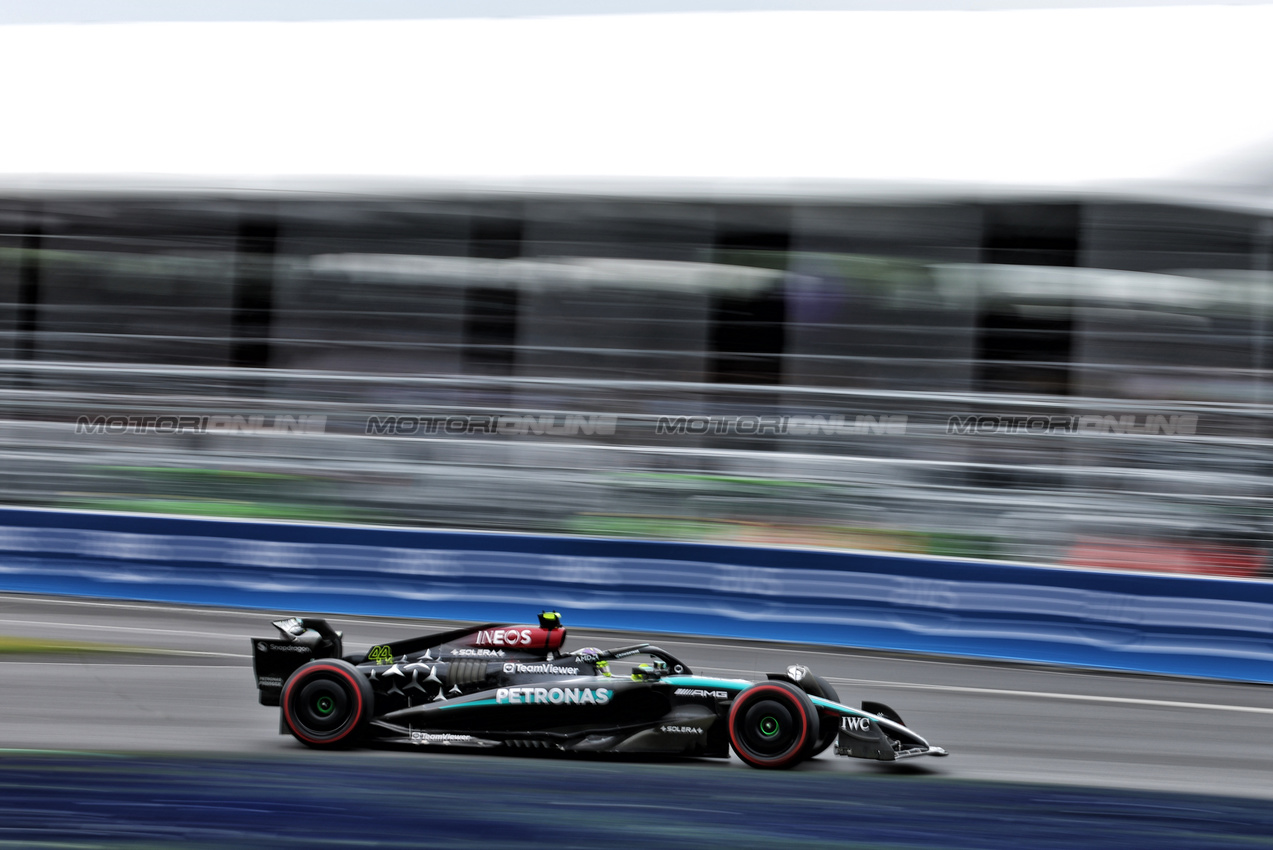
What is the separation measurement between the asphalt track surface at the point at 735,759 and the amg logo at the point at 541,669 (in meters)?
0.37

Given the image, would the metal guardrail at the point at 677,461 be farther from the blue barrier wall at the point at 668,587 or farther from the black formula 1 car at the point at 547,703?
the black formula 1 car at the point at 547,703

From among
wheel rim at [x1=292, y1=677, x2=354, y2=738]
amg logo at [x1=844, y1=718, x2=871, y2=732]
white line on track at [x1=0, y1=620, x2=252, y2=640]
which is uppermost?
amg logo at [x1=844, y1=718, x2=871, y2=732]

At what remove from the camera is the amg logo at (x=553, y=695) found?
5.48 m

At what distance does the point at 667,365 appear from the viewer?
11477mm

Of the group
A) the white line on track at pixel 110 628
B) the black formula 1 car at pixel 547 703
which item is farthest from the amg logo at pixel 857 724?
→ the white line on track at pixel 110 628

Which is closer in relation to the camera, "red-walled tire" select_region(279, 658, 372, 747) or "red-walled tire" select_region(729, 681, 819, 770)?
"red-walled tire" select_region(729, 681, 819, 770)
